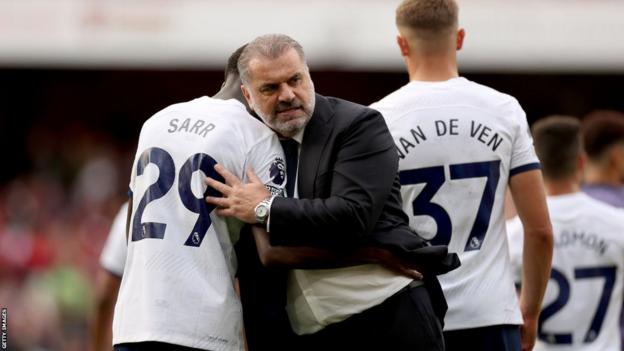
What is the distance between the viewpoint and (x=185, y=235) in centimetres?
517

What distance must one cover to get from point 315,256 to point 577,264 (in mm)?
2251

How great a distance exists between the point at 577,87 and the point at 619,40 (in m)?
3.04

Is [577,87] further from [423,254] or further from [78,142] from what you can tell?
[423,254]

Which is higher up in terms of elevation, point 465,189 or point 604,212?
point 465,189

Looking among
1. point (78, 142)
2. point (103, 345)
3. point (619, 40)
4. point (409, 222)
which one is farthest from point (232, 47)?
point (409, 222)

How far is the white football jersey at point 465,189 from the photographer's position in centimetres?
577

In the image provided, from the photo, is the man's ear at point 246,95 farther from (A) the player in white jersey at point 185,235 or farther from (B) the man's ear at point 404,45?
(B) the man's ear at point 404,45

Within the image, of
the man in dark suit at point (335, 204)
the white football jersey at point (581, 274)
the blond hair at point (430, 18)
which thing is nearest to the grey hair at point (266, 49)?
the man in dark suit at point (335, 204)

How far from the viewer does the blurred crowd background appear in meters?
15.7

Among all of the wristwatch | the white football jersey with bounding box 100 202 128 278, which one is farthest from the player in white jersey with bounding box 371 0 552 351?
the white football jersey with bounding box 100 202 128 278

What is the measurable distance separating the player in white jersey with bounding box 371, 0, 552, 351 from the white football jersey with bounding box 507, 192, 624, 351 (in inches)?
44.7

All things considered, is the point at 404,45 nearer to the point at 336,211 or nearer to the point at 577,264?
the point at 336,211

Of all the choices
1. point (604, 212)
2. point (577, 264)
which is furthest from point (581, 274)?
point (604, 212)

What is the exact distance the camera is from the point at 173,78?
69.4ft
